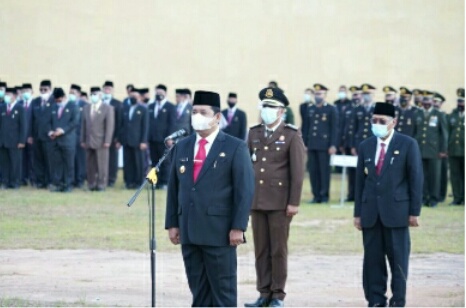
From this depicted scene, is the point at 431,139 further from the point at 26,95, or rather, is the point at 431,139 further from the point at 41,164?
the point at 26,95

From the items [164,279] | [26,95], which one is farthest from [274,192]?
[26,95]

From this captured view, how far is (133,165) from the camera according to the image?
966 inches

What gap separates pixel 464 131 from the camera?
22203mm

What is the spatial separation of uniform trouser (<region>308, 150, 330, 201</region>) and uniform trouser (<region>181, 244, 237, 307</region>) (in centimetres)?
1290

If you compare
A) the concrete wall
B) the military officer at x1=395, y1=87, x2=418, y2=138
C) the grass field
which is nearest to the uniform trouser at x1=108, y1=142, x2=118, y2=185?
the concrete wall

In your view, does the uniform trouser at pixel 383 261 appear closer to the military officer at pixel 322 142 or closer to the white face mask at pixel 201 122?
the white face mask at pixel 201 122

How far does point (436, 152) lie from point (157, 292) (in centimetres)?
1112

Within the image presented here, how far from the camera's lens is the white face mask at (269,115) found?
11062 mm

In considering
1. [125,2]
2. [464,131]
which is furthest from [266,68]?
[464,131]

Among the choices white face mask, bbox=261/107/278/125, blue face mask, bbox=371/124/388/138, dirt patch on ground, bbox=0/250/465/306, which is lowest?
dirt patch on ground, bbox=0/250/465/306

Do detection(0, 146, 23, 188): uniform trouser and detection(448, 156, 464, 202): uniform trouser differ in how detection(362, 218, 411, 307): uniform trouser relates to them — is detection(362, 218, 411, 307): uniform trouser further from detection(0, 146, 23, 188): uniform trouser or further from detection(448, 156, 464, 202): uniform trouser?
detection(0, 146, 23, 188): uniform trouser

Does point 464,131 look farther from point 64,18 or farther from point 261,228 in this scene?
point 261,228

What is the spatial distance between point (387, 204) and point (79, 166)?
1443cm

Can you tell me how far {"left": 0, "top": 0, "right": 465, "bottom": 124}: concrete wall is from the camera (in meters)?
27.2
